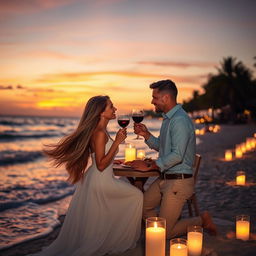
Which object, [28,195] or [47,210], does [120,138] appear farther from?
[28,195]

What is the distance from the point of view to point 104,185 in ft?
15.0

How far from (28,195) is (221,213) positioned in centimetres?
527

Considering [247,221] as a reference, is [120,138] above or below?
above

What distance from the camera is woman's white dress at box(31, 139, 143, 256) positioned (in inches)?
179

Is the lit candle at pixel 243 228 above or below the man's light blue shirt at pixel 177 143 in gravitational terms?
below

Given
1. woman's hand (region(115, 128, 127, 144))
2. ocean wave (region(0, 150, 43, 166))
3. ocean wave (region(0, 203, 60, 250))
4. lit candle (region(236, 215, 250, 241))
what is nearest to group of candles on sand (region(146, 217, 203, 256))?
woman's hand (region(115, 128, 127, 144))

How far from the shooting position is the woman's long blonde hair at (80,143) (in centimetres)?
453

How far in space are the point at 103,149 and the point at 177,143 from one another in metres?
0.97

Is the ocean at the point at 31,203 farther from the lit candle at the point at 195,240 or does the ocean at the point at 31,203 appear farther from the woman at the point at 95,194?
the lit candle at the point at 195,240

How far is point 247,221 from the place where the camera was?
196 inches

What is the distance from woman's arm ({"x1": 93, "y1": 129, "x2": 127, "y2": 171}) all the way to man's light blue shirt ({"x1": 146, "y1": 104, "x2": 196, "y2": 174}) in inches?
24.4

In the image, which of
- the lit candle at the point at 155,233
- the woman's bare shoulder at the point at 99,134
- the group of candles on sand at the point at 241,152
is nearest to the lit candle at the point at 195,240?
the lit candle at the point at 155,233

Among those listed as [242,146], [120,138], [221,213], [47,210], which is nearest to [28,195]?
[47,210]

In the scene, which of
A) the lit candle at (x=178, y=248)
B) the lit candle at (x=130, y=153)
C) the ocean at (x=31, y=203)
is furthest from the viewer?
the ocean at (x=31, y=203)
